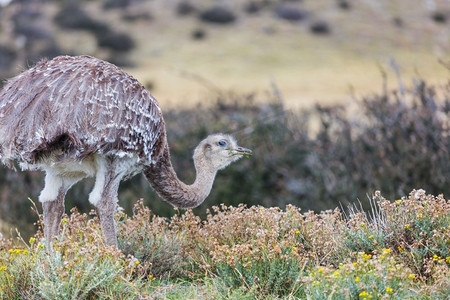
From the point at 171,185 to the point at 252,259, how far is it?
5.60 ft

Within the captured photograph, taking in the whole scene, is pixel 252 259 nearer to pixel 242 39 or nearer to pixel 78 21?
pixel 242 39

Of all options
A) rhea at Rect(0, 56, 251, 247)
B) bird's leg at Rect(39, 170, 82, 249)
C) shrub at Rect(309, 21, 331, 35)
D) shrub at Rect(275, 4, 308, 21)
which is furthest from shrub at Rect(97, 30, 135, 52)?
rhea at Rect(0, 56, 251, 247)

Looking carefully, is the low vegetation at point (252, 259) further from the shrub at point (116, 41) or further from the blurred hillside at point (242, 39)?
the shrub at point (116, 41)

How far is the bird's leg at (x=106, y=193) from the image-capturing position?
675 centimetres

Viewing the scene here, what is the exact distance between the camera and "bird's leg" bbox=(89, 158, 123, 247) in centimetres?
675

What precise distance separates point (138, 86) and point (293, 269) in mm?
2159

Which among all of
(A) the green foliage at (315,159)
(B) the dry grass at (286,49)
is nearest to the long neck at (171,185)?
(A) the green foliage at (315,159)

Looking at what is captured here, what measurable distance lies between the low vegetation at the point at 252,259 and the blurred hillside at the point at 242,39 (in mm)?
31305

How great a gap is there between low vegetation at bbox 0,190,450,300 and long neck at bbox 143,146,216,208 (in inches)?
6.8

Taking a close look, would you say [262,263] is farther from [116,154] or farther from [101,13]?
[101,13]

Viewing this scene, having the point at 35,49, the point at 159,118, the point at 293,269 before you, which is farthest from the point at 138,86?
the point at 35,49

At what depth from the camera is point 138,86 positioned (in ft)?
22.8

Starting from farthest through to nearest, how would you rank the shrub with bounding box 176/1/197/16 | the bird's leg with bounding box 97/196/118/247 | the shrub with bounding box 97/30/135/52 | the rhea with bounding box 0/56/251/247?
the shrub with bounding box 176/1/197/16 < the shrub with bounding box 97/30/135/52 < the bird's leg with bounding box 97/196/118/247 < the rhea with bounding box 0/56/251/247

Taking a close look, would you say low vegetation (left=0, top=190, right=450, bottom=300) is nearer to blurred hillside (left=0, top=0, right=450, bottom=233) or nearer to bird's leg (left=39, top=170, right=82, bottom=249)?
bird's leg (left=39, top=170, right=82, bottom=249)
